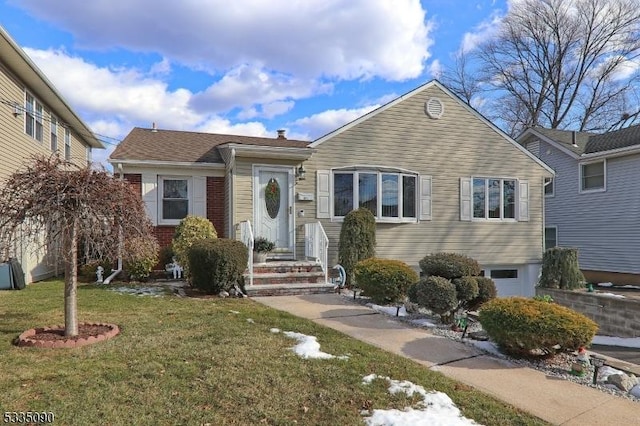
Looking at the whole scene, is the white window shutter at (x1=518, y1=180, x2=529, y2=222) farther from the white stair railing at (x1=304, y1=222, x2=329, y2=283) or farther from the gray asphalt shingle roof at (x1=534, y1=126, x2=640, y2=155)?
the white stair railing at (x1=304, y1=222, x2=329, y2=283)

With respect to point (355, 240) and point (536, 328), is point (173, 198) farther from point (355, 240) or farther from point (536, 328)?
point (536, 328)

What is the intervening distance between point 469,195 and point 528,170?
91.1 inches

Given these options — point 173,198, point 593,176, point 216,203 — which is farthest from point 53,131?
point 593,176

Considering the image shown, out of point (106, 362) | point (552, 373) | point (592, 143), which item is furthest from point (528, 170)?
point (106, 362)


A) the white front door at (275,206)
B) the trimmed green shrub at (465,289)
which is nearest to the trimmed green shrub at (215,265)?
the white front door at (275,206)

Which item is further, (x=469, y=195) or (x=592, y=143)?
(x=592, y=143)

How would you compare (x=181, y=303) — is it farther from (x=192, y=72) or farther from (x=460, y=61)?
(x=460, y=61)

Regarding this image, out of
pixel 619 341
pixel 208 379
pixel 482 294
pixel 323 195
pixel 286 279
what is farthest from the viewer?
pixel 323 195

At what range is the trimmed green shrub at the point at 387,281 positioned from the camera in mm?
7867

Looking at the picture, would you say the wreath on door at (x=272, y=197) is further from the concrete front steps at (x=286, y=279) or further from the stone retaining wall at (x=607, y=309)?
the stone retaining wall at (x=607, y=309)

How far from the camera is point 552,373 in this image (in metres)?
4.70

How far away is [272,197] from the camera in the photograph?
11.0m

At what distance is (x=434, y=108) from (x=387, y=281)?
680 centimetres

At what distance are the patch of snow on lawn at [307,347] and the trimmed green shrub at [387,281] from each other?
2771 mm
